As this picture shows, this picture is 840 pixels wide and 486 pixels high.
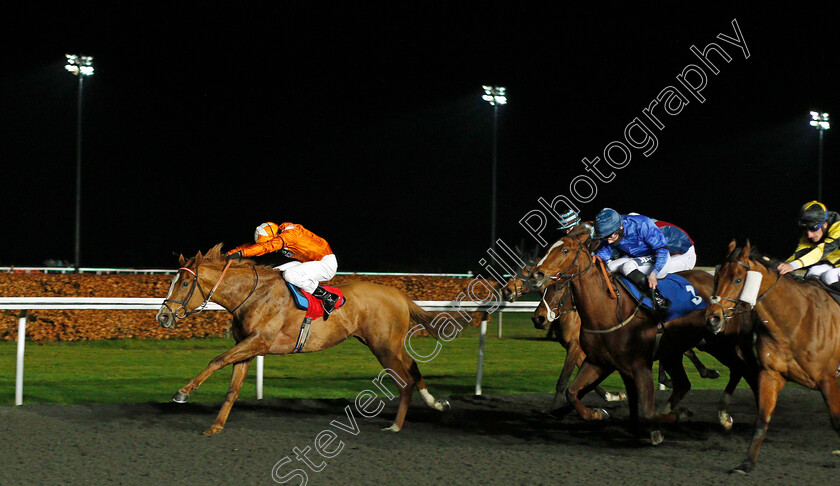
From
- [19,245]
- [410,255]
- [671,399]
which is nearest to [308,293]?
[671,399]

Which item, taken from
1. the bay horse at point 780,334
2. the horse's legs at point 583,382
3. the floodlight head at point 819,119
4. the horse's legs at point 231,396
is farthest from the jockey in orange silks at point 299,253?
the floodlight head at point 819,119

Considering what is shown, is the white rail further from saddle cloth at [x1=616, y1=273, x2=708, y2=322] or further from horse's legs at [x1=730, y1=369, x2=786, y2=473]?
horse's legs at [x1=730, y1=369, x2=786, y2=473]

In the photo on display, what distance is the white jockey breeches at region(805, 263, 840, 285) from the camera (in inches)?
197

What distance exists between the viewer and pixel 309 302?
18.6ft

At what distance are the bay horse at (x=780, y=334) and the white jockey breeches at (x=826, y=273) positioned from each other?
61 cm

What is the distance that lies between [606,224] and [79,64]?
15.8m

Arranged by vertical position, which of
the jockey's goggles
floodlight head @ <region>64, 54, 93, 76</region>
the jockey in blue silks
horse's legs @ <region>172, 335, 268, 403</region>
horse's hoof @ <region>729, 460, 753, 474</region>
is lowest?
horse's hoof @ <region>729, 460, 753, 474</region>

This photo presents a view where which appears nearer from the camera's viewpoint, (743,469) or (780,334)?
(743,469)

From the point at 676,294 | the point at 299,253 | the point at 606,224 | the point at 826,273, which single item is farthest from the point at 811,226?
the point at 299,253

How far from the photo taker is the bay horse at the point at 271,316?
17.3 feet

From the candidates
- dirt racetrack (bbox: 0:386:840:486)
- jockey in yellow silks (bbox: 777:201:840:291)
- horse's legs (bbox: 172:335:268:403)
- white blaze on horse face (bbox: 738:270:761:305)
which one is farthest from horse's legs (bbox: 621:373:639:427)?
horse's legs (bbox: 172:335:268:403)

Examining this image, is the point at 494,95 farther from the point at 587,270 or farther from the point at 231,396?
the point at 231,396

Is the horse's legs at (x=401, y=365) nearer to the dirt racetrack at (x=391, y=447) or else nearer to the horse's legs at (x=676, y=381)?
the dirt racetrack at (x=391, y=447)

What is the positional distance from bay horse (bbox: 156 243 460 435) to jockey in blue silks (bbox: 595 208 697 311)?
1.56 metres
